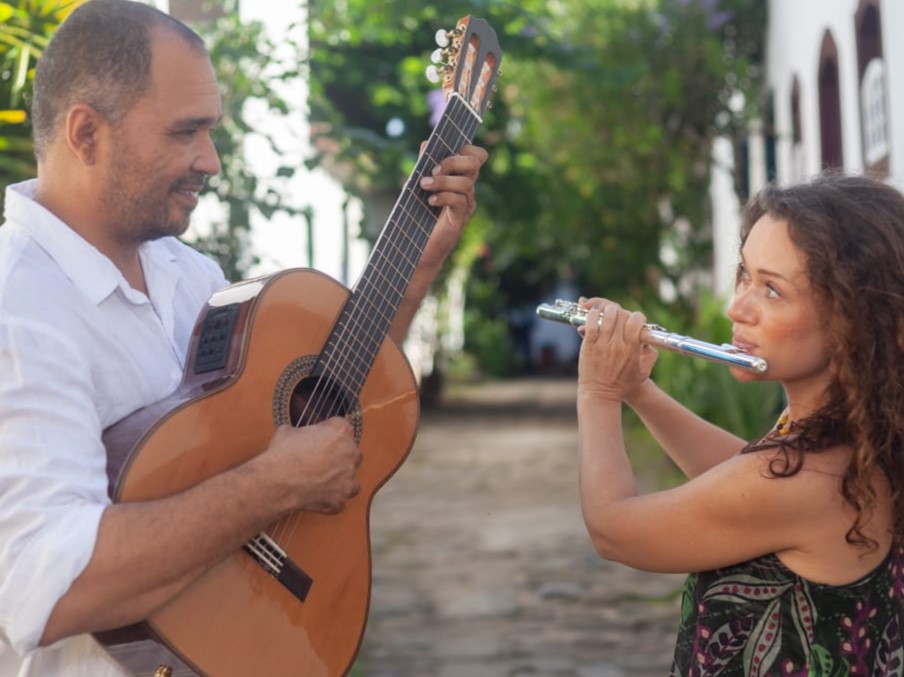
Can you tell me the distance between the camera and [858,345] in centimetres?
184

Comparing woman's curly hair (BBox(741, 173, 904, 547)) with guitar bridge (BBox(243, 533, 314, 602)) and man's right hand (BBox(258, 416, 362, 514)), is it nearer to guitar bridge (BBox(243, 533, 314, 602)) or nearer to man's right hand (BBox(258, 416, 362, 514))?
man's right hand (BBox(258, 416, 362, 514))

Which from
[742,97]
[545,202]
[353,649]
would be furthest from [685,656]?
[545,202]

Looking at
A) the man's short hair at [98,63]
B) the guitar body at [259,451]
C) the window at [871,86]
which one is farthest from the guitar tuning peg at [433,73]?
the window at [871,86]

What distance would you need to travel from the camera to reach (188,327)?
83.6 inches

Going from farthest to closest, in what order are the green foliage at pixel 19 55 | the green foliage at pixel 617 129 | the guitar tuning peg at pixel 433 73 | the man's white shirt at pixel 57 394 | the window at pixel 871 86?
the green foliage at pixel 617 129 < the window at pixel 871 86 < the green foliage at pixel 19 55 < the guitar tuning peg at pixel 433 73 < the man's white shirt at pixel 57 394

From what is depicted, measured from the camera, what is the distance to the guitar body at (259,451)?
1.75 m

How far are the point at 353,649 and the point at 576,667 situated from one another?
264 cm

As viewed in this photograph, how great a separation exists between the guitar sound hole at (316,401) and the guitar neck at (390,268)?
0.06 feet

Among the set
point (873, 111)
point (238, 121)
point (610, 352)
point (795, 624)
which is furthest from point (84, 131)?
point (873, 111)

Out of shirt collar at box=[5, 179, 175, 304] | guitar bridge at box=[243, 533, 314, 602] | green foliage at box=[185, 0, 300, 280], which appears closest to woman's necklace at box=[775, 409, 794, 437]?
guitar bridge at box=[243, 533, 314, 602]

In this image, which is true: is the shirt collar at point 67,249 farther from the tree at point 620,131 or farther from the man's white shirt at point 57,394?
the tree at point 620,131

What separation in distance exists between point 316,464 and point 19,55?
5.24 feet

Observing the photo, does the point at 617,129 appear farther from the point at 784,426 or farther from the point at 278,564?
the point at 278,564

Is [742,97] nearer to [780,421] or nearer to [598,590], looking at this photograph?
[598,590]
